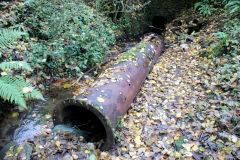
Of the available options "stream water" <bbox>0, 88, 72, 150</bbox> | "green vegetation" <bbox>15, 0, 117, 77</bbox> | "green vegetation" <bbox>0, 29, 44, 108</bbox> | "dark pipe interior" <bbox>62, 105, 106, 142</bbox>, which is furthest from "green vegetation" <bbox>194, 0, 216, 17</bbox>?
"green vegetation" <bbox>0, 29, 44, 108</bbox>

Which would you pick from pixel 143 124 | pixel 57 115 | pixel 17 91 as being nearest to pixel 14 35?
pixel 17 91

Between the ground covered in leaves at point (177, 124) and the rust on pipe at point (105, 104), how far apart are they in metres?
0.37

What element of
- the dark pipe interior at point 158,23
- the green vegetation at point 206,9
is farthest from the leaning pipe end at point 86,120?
the dark pipe interior at point 158,23

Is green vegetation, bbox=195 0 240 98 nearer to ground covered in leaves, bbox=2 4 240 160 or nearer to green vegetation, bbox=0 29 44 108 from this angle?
ground covered in leaves, bbox=2 4 240 160

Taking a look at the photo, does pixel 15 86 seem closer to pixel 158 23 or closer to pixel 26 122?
pixel 26 122

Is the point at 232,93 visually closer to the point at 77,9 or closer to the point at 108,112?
the point at 108,112

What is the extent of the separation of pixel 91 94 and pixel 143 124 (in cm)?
120

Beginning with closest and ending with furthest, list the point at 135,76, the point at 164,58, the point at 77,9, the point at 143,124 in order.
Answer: the point at 143,124 → the point at 135,76 → the point at 164,58 → the point at 77,9

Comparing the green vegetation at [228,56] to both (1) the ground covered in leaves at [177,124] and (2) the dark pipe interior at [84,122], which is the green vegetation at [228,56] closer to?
(1) the ground covered in leaves at [177,124]

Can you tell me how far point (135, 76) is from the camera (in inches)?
134

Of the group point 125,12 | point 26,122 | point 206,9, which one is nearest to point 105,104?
point 26,122

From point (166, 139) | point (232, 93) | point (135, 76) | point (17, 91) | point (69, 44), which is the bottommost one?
point (166, 139)

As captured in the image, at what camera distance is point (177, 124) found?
2.82 metres

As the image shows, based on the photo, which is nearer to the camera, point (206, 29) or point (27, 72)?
point (27, 72)
